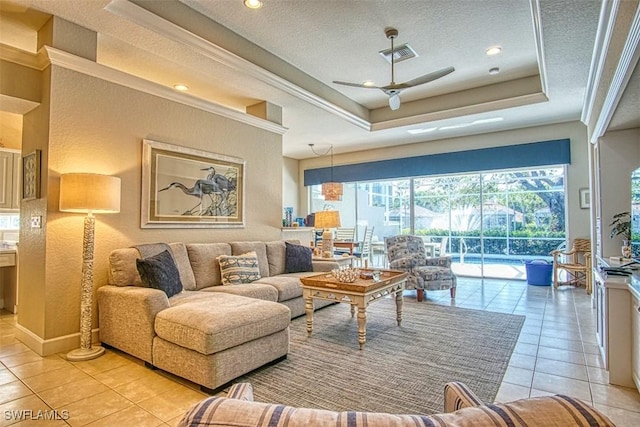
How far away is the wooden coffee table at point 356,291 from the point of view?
3.12 metres

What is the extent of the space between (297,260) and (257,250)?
59 centimetres

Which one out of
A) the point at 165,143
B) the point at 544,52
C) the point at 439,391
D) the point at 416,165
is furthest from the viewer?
the point at 416,165

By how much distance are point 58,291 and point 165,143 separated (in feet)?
5.92

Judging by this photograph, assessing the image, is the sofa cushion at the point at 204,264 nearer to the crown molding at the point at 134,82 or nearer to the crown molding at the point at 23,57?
the crown molding at the point at 134,82

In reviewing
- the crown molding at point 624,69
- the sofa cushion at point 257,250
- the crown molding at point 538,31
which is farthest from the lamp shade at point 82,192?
the crown molding at point 624,69

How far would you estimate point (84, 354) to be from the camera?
2.92 metres

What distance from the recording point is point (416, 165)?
752 centimetres

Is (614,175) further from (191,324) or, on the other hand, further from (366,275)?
(191,324)

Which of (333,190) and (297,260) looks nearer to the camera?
(297,260)

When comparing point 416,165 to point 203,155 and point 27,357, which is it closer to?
A: point 203,155

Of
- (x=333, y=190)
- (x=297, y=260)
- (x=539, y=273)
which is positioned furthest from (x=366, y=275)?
(x=539, y=273)

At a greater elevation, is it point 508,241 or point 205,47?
point 205,47

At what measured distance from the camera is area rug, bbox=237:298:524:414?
2275mm

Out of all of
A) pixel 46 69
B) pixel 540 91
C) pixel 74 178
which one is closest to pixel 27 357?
pixel 74 178
